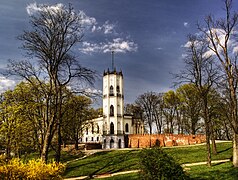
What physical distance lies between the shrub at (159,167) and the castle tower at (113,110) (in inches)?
1496

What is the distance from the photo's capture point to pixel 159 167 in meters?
11.1

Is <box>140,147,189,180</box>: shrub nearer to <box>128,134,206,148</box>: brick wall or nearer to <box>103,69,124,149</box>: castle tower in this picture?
<box>128,134,206,148</box>: brick wall

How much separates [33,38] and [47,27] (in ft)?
3.41

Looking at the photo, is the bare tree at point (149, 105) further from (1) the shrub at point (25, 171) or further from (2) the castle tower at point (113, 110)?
(1) the shrub at point (25, 171)

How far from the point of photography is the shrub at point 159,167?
1093 centimetres

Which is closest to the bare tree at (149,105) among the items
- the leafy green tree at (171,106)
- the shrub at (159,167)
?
the leafy green tree at (171,106)

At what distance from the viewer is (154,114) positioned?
57.9 meters

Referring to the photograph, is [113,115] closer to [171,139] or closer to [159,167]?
[171,139]

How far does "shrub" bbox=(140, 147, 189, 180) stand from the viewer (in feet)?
35.9

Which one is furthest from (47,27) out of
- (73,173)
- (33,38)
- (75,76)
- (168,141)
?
(168,141)

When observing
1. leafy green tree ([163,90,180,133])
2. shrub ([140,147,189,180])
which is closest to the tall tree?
leafy green tree ([163,90,180,133])

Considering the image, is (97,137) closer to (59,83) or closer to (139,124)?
(139,124)

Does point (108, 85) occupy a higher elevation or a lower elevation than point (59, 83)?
higher

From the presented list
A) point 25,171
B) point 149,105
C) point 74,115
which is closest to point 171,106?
point 149,105
